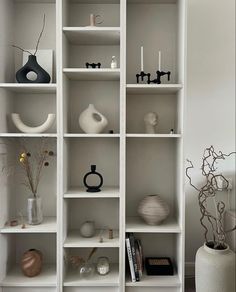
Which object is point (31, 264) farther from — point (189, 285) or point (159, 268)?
point (189, 285)

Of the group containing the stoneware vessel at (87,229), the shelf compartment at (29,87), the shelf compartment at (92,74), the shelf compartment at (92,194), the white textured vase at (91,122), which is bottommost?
the stoneware vessel at (87,229)

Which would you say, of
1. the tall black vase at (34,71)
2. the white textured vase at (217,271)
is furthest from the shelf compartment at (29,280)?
the tall black vase at (34,71)

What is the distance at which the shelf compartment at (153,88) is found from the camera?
213 cm

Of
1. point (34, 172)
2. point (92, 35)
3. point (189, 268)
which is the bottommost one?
point (189, 268)

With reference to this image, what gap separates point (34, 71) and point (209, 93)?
1.35 meters

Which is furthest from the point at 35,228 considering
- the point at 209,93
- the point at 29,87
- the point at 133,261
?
the point at 209,93

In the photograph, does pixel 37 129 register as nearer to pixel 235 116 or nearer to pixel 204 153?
pixel 204 153

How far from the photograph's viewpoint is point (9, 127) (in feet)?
7.69

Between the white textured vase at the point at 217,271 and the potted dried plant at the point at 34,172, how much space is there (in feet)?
3.85

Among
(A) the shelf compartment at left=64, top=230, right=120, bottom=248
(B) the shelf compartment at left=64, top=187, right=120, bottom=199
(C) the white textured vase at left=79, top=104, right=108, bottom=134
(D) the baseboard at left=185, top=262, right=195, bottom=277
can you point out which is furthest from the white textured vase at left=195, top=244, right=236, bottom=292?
(C) the white textured vase at left=79, top=104, right=108, bottom=134

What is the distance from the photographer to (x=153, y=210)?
7.25 feet

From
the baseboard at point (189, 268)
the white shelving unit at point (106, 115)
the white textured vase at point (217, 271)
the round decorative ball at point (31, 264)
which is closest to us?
the white textured vase at point (217, 271)

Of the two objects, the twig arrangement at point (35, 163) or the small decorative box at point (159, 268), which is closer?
the small decorative box at point (159, 268)

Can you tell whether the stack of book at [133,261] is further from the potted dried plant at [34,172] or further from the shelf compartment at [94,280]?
the potted dried plant at [34,172]
